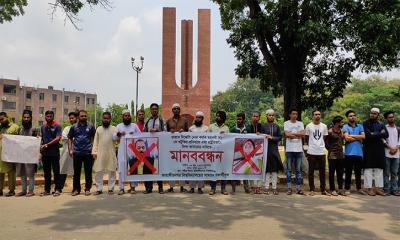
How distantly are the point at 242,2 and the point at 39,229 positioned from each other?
8.77 m

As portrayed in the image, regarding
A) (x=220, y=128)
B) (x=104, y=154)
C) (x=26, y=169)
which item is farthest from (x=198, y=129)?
(x=26, y=169)

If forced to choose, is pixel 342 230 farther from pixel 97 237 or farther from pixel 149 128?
pixel 149 128

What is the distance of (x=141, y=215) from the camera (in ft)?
18.5

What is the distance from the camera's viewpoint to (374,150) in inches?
313

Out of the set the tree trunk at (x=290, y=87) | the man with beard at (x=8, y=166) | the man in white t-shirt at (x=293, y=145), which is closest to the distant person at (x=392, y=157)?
the man in white t-shirt at (x=293, y=145)

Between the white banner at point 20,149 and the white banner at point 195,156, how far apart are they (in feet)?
6.09

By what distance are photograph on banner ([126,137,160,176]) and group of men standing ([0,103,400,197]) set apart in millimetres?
132

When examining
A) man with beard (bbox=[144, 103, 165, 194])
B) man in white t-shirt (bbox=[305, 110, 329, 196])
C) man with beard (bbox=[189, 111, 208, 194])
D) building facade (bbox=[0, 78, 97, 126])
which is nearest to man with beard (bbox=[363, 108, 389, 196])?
man in white t-shirt (bbox=[305, 110, 329, 196])

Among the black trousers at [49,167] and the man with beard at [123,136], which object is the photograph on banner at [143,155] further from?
the black trousers at [49,167]

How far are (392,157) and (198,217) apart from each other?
4.85 m

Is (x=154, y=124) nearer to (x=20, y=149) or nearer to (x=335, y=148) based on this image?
(x=20, y=149)

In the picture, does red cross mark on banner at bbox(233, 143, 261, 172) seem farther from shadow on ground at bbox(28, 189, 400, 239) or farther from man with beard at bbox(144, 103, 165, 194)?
man with beard at bbox(144, 103, 165, 194)

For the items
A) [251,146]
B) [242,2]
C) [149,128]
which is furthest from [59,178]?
[242,2]

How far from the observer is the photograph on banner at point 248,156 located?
786 centimetres
